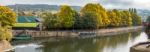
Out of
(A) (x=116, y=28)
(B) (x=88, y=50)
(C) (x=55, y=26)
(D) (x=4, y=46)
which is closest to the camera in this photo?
(D) (x=4, y=46)

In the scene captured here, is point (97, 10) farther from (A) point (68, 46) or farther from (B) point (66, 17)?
(A) point (68, 46)

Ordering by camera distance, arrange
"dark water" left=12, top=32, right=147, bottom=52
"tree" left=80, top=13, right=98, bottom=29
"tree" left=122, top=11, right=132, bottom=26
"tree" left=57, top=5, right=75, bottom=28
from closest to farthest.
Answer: "dark water" left=12, top=32, right=147, bottom=52 → "tree" left=57, top=5, right=75, bottom=28 → "tree" left=80, top=13, right=98, bottom=29 → "tree" left=122, top=11, right=132, bottom=26

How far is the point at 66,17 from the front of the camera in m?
90.1

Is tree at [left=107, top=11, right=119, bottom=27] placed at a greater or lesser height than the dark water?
lesser

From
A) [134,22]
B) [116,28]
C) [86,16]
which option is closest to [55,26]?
[86,16]

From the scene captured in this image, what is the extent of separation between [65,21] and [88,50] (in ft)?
120

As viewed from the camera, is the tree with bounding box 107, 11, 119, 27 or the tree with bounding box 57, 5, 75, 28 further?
the tree with bounding box 107, 11, 119, 27

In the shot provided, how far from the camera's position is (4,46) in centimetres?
4953

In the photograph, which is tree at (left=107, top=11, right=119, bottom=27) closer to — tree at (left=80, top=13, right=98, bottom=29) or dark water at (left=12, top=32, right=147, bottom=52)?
tree at (left=80, top=13, right=98, bottom=29)

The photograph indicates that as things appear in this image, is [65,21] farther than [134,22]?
No

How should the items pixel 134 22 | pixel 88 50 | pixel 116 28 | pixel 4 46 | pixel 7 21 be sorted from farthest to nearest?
1. pixel 134 22
2. pixel 116 28
3. pixel 7 21
4. pixel 88 50
5. pixel 4 46

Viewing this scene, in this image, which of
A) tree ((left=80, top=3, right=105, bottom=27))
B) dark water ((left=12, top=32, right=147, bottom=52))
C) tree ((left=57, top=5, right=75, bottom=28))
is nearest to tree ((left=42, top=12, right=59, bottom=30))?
tree ((left=57, top=5, right=75, bottom=28))

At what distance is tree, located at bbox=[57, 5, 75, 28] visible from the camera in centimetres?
8906

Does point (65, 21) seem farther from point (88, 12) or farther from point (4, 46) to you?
point (4, 46)
